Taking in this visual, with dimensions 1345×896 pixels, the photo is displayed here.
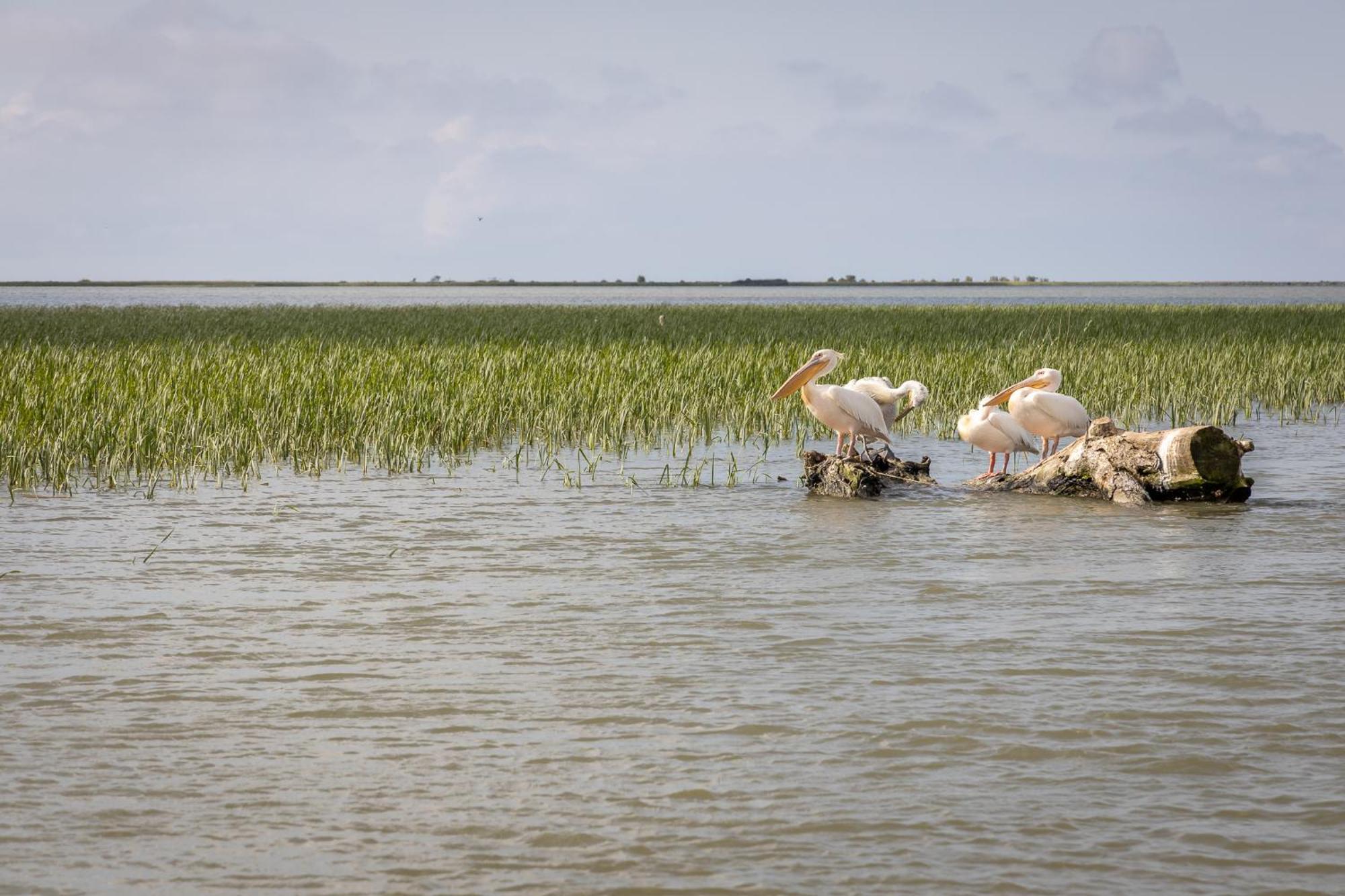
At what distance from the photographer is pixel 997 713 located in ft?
17.7

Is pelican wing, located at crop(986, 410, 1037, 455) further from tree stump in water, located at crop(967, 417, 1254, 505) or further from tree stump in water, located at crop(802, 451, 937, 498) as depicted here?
tree stump in water, located at crop(802, 451, 937, 498)

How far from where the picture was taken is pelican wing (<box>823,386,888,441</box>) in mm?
11984

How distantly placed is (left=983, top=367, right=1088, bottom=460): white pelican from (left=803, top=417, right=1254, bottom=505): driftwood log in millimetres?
493

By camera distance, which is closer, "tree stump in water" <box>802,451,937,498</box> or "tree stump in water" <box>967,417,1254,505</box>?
"tree stump in water" <box>967,417,1254,505</box>

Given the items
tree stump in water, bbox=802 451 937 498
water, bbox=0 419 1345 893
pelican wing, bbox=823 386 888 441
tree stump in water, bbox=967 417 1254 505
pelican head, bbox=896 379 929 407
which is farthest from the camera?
pelican head, bbox=896 379 929 407

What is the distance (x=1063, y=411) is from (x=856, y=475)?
6.86 ft

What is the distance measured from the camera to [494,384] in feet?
59.1

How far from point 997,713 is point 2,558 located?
19.8 ft

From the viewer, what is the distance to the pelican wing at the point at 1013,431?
1234 centimetres

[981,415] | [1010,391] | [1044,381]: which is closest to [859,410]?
[981,415]

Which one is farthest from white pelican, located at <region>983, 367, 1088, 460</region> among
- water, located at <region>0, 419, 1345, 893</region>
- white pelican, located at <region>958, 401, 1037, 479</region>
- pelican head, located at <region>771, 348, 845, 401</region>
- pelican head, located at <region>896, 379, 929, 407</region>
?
water, located at <region>0, 419, 1345, 893</region>

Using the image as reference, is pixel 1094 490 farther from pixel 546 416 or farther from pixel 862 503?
pixel 546 416

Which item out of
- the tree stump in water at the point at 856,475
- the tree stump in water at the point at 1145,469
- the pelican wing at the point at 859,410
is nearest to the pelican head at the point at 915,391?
the pelican wing at the point at 859,410

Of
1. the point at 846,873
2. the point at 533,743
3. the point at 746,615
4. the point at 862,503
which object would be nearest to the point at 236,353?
the point at 862,503
